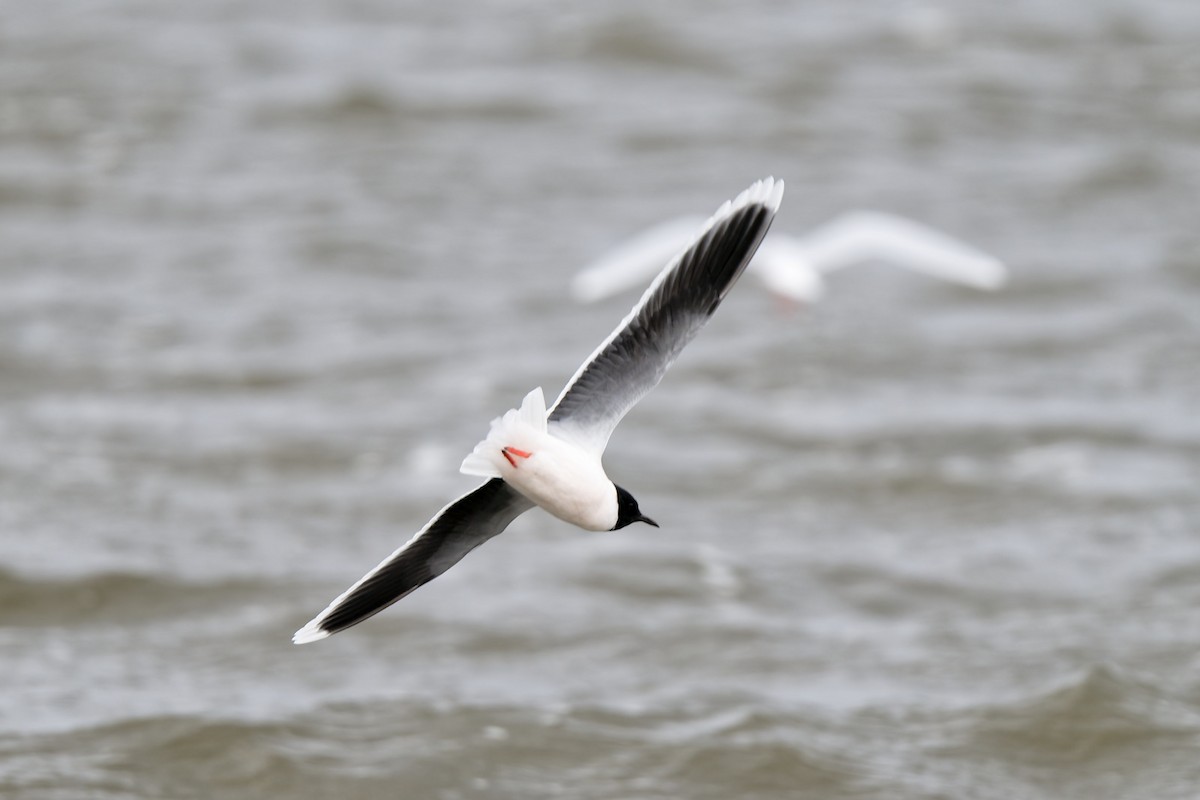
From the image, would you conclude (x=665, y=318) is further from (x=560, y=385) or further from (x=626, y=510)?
(x=560, y=385)

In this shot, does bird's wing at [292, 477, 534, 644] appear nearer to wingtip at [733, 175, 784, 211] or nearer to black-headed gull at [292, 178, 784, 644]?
black-headed gull at [292, 178, 784, 644]

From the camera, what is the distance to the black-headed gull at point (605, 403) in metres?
4.69

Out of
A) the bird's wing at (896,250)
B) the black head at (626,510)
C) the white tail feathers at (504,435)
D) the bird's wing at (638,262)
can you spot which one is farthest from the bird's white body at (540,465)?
the bird's wing at (896,250)

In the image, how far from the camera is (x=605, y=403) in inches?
189

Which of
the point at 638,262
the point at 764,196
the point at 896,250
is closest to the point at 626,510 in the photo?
the point at 764,196

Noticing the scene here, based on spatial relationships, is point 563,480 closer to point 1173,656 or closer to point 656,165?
point 1173,656

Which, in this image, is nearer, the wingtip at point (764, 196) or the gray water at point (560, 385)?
the wingtip at point (764, 196)

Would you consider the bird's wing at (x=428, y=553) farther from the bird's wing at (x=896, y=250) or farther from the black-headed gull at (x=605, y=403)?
the bird's wing at (x=896, y=250)

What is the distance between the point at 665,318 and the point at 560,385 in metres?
8.27

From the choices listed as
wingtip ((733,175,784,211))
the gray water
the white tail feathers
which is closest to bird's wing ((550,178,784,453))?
wingtip ((733,175,784,211))

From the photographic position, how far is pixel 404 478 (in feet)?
37.9

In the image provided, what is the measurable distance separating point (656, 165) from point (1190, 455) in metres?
6.99

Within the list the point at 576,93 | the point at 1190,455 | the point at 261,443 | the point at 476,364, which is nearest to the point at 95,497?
the point at 261,443

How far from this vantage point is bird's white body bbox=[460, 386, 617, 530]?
4.41 meters
